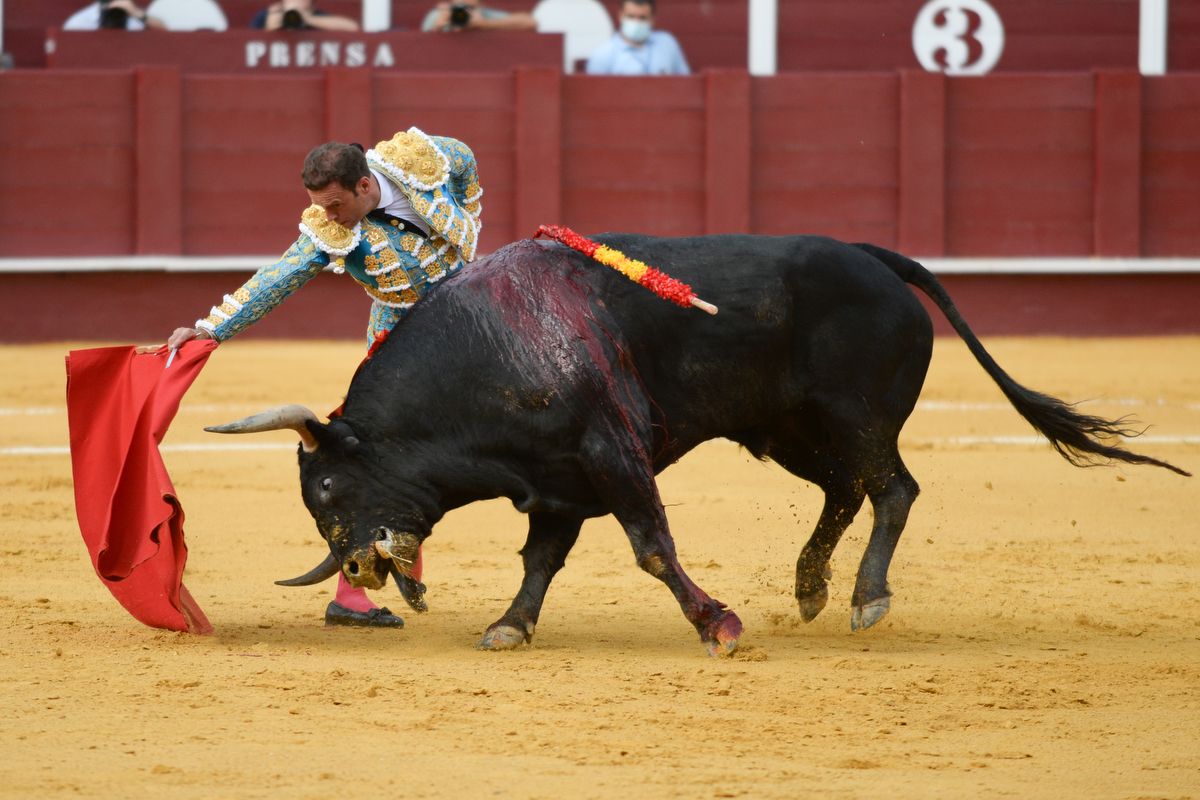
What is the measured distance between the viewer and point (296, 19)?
987 centimetres

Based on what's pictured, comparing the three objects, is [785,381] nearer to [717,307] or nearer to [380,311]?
[717,307]

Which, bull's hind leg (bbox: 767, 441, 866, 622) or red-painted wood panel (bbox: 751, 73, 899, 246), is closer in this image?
bull's hind leg (bbox: 767, 441, 866, 622)

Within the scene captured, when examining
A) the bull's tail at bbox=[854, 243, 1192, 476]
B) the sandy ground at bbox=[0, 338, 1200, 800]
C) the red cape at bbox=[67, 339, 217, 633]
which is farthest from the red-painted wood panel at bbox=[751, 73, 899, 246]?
the red cape at bbox=[67, 339, 217, 633]

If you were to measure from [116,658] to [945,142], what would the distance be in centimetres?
749

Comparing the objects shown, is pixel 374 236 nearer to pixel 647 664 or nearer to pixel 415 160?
pixel 415 160

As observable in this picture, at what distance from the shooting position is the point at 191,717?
312 centimetres

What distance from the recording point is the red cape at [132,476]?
148 inches

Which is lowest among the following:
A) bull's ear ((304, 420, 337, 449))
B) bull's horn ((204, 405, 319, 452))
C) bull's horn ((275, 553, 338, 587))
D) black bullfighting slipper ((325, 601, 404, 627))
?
black bullfighting slipper ((325, 601, 404, 627))

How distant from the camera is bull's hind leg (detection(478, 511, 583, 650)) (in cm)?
375

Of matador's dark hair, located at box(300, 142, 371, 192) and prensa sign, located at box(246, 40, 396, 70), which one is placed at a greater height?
prensa sign, located at box(246, 40, 396, 70)

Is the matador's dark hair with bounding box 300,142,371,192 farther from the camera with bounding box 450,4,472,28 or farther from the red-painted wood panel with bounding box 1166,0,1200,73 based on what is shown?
the red-painted wood panel with bounding box 1166,0,1200,73

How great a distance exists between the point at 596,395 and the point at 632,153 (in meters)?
6.63

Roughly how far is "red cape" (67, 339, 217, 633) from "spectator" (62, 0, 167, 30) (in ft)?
21.2

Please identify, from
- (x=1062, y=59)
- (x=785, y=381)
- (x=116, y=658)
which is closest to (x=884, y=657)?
(x=785, y=381)
